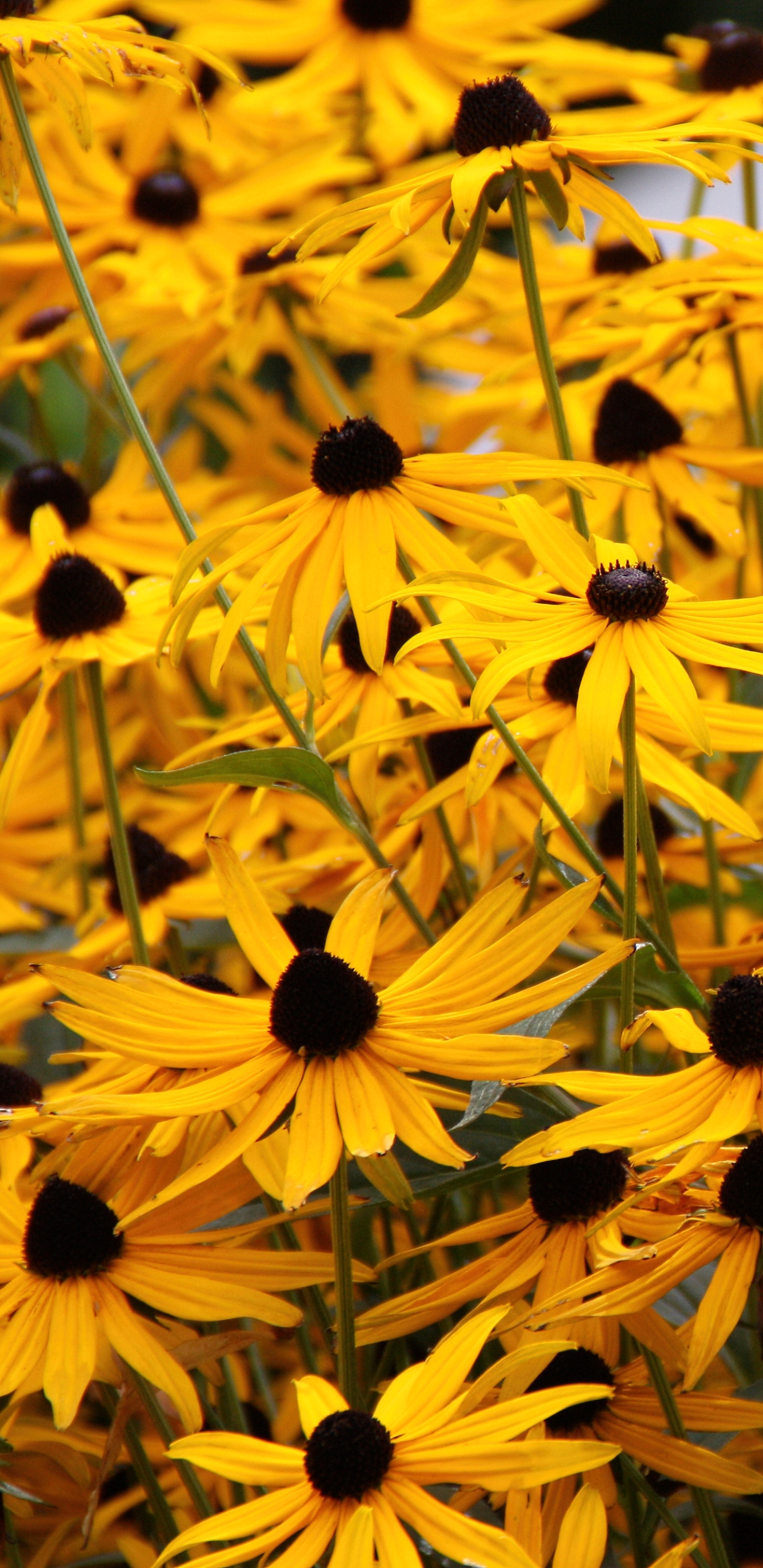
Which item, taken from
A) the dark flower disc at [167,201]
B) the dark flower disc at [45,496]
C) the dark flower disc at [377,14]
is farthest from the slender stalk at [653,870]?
the dark flower disc at [377,14]

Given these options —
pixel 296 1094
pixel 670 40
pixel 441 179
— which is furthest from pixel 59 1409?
pixel 670 40

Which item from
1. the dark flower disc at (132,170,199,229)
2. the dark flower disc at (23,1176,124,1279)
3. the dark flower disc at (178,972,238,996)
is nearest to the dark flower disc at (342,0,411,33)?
the dark flower disc at (132,170,199,229)

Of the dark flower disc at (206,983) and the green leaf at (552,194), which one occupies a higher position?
the green leaf at (552,194)

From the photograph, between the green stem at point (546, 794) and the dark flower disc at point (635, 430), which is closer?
the green stem at point (546, 794)

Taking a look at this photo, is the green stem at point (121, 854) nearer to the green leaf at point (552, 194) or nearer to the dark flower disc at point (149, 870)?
the dark flower disc at point (149, 870)

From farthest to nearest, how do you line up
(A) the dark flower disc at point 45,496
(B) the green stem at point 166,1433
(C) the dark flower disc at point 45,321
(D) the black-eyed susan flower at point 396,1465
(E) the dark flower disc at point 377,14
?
(E) the dark flower disc at point 377,14 < (C) the dark flower disc at point 45,321 < (A) the dark flower disc at point 45,496 < (B) the green stem at point 166,1433 < (D) the black-eyed susan flower at point 396,1465

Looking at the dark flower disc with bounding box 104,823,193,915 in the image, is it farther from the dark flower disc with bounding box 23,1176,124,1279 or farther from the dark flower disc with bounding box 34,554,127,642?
the dark flower disc with bounding box 23,1176,124,1279

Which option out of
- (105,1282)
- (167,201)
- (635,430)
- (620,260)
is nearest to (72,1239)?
(105,1282)

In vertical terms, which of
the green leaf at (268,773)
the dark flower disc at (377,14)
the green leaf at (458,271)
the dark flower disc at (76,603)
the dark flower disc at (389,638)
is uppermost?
the dark flower disc at (377,14)

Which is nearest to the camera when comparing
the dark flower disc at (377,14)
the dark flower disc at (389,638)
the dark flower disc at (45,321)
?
the dark flower disc at (389,638)

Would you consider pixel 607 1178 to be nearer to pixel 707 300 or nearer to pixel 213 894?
pixel 213 894
